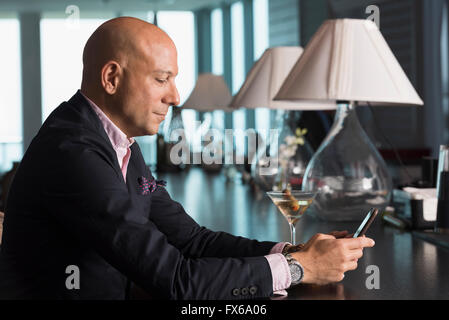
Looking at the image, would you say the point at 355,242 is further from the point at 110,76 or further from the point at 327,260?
the point at 110,76

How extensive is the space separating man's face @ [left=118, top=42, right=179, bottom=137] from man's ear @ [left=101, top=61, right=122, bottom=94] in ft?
0.04

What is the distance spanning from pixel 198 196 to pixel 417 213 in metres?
1.28

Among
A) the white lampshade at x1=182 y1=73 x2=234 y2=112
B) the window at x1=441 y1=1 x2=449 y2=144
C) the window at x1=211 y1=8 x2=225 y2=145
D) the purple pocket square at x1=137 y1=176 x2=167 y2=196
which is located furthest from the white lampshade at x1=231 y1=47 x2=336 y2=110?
the window at x1=211 y1=8 x2=225 y2=145

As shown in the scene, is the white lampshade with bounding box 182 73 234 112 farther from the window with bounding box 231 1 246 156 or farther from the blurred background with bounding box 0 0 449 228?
the window with bounding box 231 1 246 156

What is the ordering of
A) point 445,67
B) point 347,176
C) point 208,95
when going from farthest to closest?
point 445,67 < point 208,95 < point 347,176

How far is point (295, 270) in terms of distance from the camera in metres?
1.05

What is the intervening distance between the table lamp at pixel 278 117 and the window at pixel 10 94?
402 inches

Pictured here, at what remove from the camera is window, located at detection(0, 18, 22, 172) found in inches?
472

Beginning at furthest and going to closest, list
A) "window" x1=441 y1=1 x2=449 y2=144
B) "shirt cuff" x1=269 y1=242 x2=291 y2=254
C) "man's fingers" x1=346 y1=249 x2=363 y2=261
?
"window" x1=441 y1=1 x2=449 y2=144 < "shirt cuff" x1=269 y1=242 x2=291 y2=254 < "man's fingers" x1=346 y1=249 x2=363 y2=261

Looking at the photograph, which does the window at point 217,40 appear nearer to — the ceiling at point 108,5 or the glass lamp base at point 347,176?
the ceiling at point 108,5

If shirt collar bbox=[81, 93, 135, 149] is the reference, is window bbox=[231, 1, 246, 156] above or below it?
above

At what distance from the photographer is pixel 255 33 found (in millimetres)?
9195

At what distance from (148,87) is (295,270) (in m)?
0.42

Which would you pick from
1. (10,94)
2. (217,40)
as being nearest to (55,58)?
(10,94)
